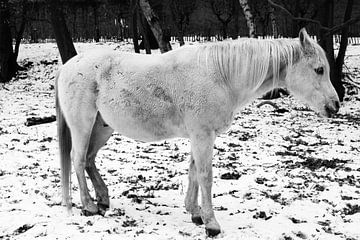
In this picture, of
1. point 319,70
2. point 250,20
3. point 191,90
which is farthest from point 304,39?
point 250,20

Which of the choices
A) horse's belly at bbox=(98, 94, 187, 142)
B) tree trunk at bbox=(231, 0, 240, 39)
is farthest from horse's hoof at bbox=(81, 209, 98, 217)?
tree trunk at bbox=(231, 0, 240, 39)

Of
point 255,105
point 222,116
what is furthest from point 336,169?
point 255,105

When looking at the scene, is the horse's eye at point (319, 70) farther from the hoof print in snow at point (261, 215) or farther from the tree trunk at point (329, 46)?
the tree trunk at point (329, 46)

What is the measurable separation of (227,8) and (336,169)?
25846 mm

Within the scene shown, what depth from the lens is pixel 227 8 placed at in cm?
3078

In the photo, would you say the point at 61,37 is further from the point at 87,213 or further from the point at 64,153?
the point at 87,213

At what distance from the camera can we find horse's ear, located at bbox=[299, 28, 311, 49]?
4.09 metres

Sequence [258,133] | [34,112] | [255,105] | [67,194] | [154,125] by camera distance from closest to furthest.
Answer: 1. [154,125]
2. [67,194]
3. [258,133]
4. [34,112]
5. [255,105]

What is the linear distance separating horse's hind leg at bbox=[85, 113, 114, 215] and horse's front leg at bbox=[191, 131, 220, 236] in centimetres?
118

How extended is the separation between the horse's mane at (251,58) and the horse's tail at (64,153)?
1.72m

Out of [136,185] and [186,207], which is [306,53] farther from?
[136,185]

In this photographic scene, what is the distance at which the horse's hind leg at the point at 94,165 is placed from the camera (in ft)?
15.6

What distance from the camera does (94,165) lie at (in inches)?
193

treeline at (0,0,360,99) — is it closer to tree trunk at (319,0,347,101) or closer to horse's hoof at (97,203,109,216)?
tree trunk at (319,0,347,101)
